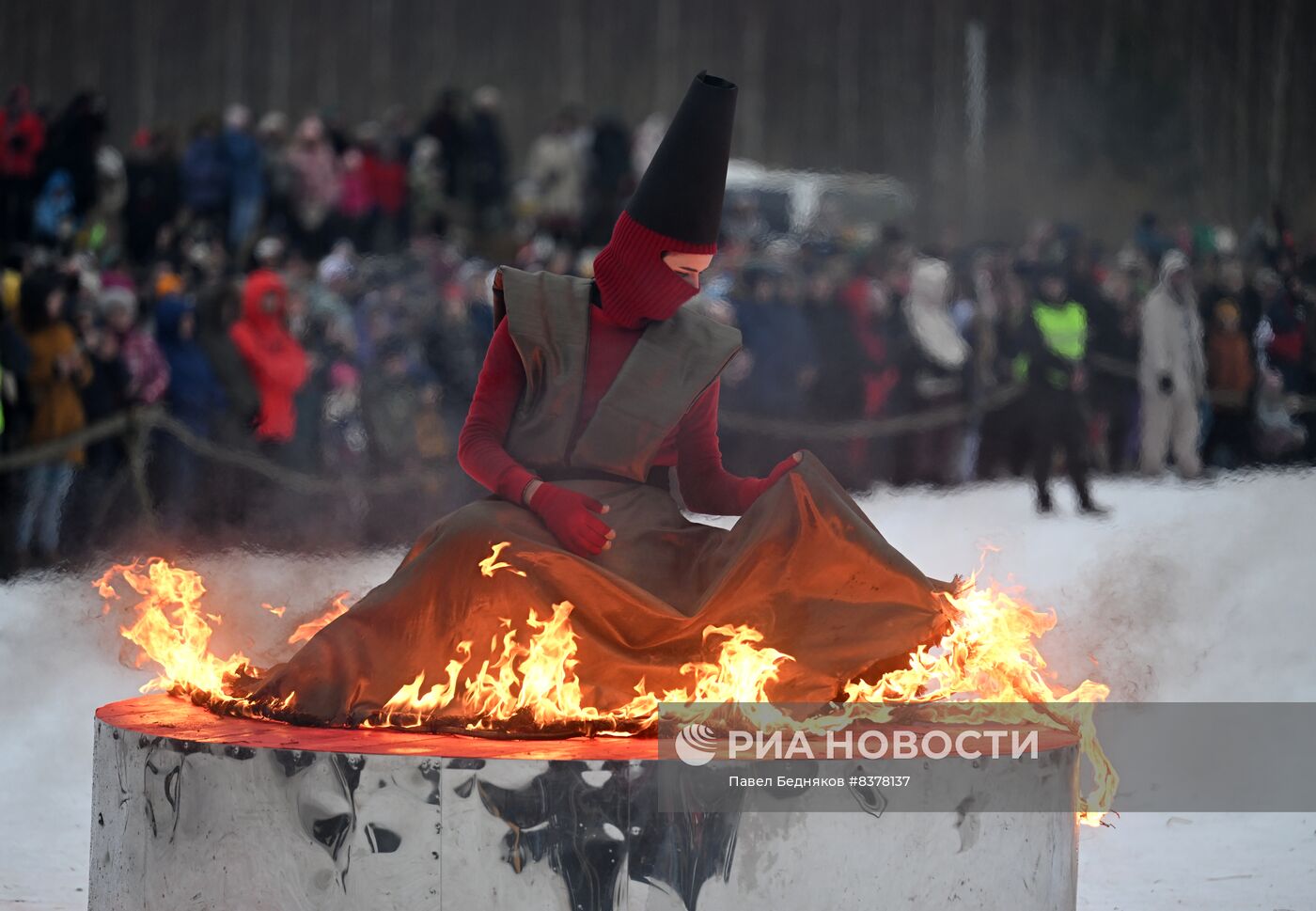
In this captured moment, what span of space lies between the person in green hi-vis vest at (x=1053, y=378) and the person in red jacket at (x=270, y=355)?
4.64 m

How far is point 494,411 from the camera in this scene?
13.4 feet

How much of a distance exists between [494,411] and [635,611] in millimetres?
671

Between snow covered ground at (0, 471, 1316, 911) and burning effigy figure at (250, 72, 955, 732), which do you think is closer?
burning effigy figure at (250, 72, 955, 732)

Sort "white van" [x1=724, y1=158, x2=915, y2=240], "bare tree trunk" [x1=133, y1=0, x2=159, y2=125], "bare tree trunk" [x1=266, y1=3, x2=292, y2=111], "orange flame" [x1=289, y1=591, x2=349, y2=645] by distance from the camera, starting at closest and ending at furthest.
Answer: "orange flame" [x1=289, y1=591, x2=349, y2=645] < "white van" [x1=724, y1=158, x2=915, y2=240] < "bare tree trunk" [x1=133, y1=0, x2=159, y2=125] < "bare tree trunk" [x1=266, y1=3, x2=292, y2=111]

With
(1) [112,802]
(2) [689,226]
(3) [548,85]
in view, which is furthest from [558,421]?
(3) [548,85]

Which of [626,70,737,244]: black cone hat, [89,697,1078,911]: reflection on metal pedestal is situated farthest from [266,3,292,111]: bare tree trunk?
[89,697,1078,911]: reflection on metal pedestal

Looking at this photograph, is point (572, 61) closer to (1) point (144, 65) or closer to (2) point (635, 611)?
(1) point (144, 65)

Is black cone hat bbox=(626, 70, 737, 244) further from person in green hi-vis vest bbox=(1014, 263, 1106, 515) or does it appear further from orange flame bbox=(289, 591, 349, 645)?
person in green hi-vis vest bbox=(1014, 263, 1106, 515)

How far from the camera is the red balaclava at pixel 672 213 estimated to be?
3926mm

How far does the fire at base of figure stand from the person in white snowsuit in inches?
329

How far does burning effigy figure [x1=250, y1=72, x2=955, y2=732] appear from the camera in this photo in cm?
367

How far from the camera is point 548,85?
17.6 m

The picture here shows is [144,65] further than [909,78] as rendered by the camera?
No

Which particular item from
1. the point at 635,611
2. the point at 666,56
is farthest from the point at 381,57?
the point at 635,611
